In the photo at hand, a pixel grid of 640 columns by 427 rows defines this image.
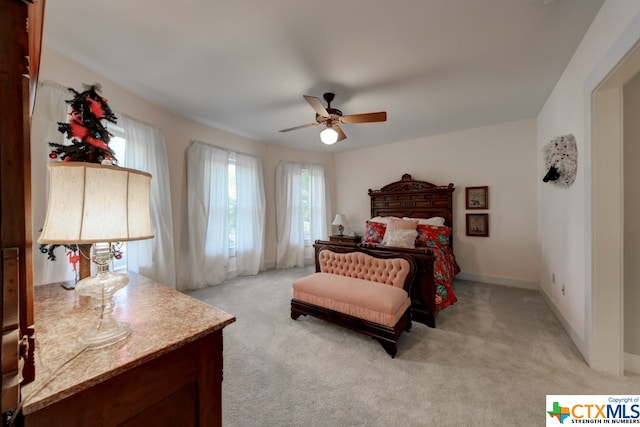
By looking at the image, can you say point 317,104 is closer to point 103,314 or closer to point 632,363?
point 103,314

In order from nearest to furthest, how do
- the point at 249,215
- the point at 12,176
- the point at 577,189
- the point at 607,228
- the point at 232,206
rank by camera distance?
the point at 12,176
the point at 607,228
the point at 577,189
the point at 232,206
the point at 249,215

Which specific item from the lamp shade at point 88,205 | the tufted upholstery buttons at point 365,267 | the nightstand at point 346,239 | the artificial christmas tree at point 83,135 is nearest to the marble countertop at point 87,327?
the lamp shade at point 88,205

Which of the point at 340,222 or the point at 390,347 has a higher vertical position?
the point at 340,222

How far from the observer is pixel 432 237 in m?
3.71

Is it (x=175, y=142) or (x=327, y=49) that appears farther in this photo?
(x=175, y=142)

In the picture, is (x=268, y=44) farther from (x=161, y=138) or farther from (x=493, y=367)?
(x=493, y=367)

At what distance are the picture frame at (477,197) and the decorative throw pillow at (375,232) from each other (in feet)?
4.86

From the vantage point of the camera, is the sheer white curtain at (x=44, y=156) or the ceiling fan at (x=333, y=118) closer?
the sheer white curtain at (x=44, y=156)

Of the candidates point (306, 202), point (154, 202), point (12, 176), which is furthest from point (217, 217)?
point (12, 176)

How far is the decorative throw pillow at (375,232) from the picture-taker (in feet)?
13.8

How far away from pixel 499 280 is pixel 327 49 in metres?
4.21

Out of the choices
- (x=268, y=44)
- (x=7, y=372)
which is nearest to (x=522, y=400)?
(x=7, y=372)

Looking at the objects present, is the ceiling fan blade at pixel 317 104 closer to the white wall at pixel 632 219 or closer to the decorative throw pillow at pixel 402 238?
the decorative throw pillow at pixel 402 238

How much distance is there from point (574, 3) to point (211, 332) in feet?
9.71
